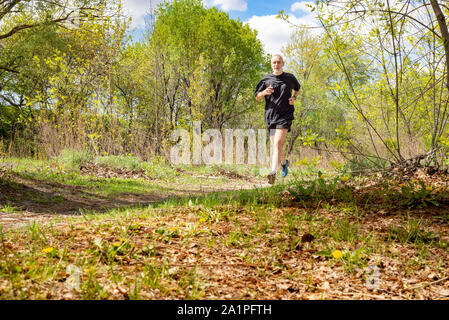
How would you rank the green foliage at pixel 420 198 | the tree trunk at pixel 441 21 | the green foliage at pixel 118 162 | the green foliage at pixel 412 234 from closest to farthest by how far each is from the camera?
1. the green foliage at pixel 412 234
2. the green foliage at pixel 420 198
3. the tree trunk at pixel 441 21
4. the green foliage at pixel 118 162

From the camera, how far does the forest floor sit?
1855 mm

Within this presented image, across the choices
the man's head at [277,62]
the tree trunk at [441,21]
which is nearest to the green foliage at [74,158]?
the man's head at [277,62]

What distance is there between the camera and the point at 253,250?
2.47 m

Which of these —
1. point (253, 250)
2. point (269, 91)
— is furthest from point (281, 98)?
point (253, 250)

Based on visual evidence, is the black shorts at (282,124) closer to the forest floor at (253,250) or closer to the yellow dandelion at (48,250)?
→ the forest floor at (253,250)

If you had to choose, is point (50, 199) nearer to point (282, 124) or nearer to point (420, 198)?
point (282, 124)

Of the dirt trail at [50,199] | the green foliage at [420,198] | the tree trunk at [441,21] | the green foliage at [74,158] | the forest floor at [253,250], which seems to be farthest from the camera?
the green foliage at [74,158]

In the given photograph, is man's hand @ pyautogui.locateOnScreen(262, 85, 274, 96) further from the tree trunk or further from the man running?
the tree trunk

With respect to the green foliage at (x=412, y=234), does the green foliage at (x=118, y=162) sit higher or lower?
higher

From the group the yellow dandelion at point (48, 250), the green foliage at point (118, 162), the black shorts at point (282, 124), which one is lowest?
the yellow dandelion at point (48, 250)

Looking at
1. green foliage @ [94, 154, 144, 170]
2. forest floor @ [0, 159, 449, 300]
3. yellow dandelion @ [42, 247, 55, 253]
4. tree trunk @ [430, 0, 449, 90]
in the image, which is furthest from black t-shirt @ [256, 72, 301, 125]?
green foliage @ [94, 154, 144, 170]

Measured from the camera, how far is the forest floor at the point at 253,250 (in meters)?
1.86

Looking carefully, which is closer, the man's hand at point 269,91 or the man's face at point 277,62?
the man's hand at point 269,91

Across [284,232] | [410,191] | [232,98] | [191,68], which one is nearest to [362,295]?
[284,232]
